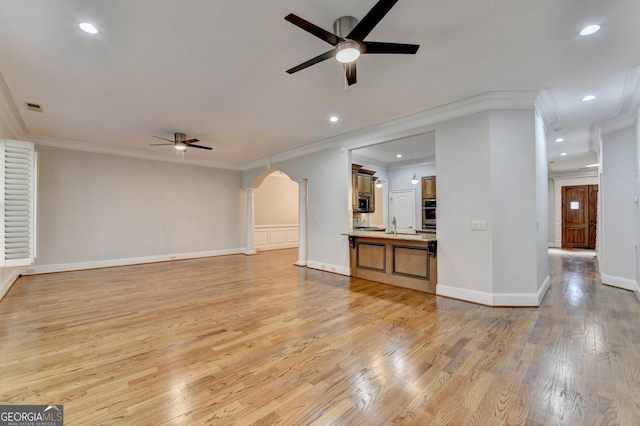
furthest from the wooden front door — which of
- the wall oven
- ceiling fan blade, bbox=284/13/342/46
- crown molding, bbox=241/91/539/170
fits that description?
ceiling fan blade, bbox=284/13/342/46

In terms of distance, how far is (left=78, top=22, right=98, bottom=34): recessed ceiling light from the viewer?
2.40 metres

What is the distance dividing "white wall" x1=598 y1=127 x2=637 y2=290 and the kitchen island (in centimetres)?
321

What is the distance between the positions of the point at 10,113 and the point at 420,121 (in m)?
6.52

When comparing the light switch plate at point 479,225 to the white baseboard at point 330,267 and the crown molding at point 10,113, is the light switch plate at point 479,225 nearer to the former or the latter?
the white baseboard at point 330,267

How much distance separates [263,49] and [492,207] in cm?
349

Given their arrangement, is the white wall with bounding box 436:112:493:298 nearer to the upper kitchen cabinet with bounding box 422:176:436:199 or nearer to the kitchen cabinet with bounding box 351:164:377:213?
the kitchen cabinet with bounding box 351:164:377:213

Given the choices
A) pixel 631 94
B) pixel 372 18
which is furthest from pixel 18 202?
pixel 631 94

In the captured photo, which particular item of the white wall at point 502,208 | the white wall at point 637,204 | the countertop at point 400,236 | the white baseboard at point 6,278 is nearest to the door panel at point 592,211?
the white wall at point 637,204

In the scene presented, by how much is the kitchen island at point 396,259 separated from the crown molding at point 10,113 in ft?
17.8

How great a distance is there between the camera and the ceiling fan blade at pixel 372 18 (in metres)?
1.78

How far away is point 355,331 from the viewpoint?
3.01 meters

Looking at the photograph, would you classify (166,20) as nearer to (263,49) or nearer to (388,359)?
(263,49)

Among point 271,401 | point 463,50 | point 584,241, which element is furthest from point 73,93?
point 584,241

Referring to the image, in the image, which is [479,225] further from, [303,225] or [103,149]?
[103,149]
